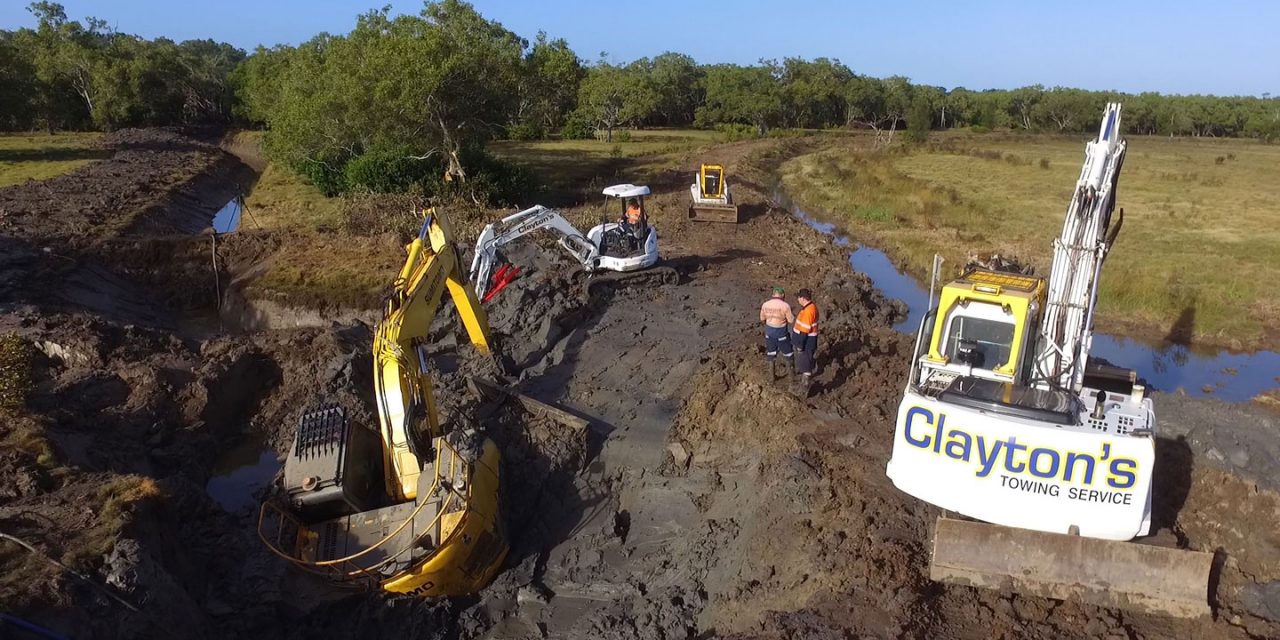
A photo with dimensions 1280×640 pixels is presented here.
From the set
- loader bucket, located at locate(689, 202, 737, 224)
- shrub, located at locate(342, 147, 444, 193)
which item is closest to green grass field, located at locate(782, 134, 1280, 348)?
loader bucket, located at locate(689, 202, 737, 224)

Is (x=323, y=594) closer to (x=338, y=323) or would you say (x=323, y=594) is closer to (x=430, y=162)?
(x=338, y=323)

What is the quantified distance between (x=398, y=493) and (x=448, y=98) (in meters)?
18.3

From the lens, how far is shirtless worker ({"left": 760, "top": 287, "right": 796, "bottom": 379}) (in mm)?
11305

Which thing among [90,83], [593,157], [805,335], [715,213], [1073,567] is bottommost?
[1073,567]

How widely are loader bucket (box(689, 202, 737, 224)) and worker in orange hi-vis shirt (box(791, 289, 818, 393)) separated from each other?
13852mm

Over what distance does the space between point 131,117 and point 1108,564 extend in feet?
215

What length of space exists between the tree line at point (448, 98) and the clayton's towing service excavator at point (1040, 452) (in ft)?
64.1

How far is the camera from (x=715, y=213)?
25.1 metres

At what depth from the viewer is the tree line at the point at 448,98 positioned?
24.8 metres

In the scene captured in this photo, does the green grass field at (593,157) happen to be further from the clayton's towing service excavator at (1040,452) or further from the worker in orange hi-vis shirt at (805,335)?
the clayton's towing service excavator at (1040,452)

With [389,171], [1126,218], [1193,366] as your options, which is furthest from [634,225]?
[1126,218]

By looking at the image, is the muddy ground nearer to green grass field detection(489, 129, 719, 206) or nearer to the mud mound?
the mud mound

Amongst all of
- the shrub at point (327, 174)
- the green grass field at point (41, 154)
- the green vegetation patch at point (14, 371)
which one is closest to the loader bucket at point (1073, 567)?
the green vegetation patch at point (14, 371)

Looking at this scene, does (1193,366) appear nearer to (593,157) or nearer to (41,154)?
(593,157)
